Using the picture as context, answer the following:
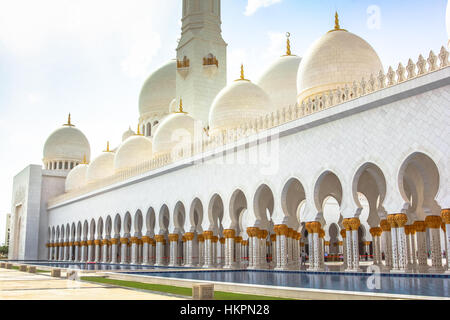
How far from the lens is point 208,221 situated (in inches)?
592

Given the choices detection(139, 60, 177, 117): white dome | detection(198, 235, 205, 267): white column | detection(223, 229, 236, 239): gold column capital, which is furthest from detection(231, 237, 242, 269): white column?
detection(139, 60, 177, 117): white dome

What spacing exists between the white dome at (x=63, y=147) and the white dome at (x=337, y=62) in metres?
22.3

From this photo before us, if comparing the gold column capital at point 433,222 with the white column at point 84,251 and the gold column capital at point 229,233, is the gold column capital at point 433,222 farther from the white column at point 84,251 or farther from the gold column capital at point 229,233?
the white column at point 84,251

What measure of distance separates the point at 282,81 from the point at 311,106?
294 inches

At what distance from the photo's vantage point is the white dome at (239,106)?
16.2 metres

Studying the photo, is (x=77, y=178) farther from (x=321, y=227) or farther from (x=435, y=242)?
(x=435, y=242)

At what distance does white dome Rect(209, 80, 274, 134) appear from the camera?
16.2m

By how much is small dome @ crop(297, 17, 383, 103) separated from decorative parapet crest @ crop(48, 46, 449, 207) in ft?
1.39

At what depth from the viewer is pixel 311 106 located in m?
11.8

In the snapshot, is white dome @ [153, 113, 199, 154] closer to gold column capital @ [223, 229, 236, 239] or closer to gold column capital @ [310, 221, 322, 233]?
gold column capital @ [223, 229, 236, 239]

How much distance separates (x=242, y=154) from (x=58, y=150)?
2180 cm

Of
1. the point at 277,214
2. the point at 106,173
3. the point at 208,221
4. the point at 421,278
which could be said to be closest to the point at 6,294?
the point at 421,278

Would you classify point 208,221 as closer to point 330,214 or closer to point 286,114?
point 286,114

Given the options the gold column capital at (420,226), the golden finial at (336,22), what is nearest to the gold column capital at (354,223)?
the gold column capital at (420,226)
